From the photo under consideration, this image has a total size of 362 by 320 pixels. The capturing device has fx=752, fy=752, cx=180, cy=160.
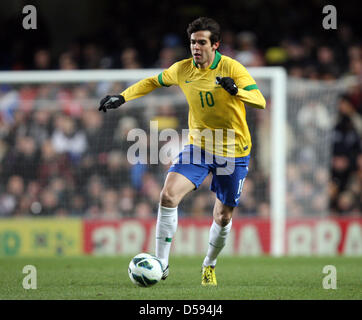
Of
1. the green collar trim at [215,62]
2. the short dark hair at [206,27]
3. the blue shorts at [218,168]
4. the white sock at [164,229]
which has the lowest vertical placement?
the white sock at [164,229]

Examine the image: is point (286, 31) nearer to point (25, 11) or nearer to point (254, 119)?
point (254, 119)

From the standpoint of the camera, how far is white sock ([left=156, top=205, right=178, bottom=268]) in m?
6.95

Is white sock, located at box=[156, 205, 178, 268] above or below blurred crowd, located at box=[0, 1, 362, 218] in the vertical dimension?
below

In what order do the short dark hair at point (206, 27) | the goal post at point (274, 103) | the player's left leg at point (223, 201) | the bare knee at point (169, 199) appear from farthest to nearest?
the goal post at point (274, 103)
the player's left leg at point (223, 201)
the short dark hair at point (206, 27)
the bare knee at point (169, 199)

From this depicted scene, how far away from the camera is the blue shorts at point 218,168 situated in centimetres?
710

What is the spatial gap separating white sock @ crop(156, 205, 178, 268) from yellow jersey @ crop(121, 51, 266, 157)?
0.75 m

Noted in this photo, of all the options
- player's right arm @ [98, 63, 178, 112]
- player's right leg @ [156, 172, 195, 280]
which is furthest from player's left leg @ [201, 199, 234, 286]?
player's right arm @ [98, 63, 178, 112]

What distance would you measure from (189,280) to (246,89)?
2.12 meters

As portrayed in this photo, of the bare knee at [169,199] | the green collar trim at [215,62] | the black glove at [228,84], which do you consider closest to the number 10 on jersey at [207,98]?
the green collar trim at [215,62]

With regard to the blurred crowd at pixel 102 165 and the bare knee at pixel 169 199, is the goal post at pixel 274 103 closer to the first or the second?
the blurred crowd at pixel 102 165

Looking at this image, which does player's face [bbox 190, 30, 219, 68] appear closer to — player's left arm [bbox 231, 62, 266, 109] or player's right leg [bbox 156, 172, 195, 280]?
player's left arm [bbox 231, 62, 266, 109]

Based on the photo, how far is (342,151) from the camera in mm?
13766

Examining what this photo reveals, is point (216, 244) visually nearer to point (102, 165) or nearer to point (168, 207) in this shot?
point (168, 207)

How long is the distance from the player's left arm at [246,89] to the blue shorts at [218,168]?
73 cm
